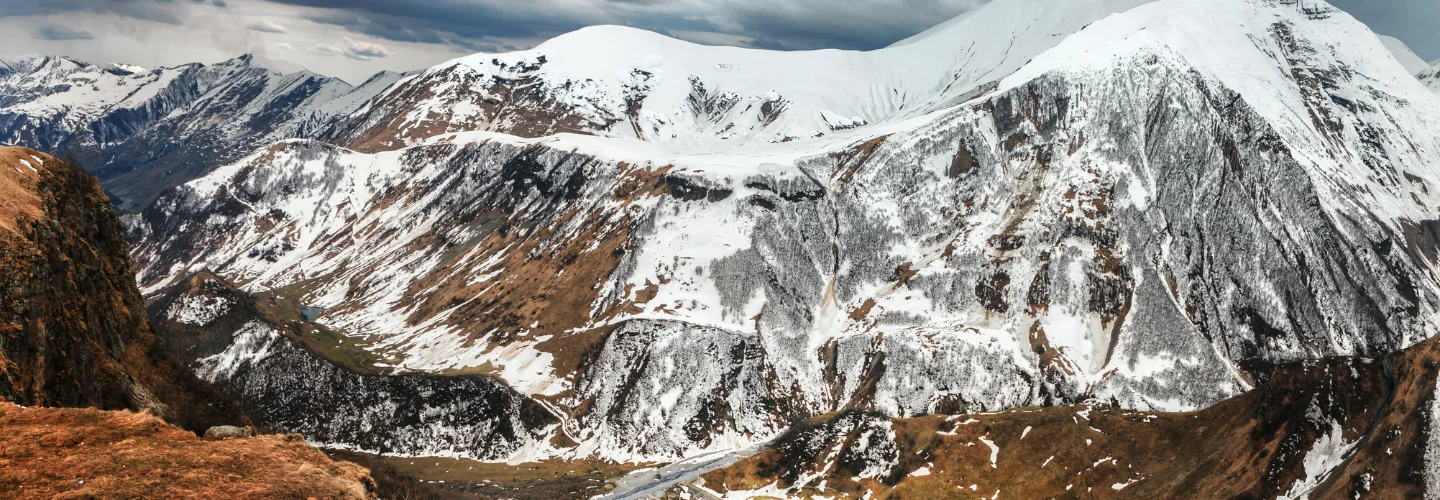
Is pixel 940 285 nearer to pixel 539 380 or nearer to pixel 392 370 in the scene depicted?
pixel 539 380

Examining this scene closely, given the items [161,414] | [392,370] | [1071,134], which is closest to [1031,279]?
[1071,134]

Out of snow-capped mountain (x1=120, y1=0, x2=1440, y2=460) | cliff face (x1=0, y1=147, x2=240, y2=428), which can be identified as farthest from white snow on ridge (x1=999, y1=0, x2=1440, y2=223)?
cliff face (x1=0, y1=147, x2=240, y2=428)

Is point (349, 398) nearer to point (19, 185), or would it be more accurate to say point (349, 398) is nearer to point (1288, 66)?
point (19, 185)

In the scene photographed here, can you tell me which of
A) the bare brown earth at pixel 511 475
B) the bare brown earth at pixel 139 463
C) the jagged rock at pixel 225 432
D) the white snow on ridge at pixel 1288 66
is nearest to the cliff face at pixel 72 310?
the bare brown earth at pixel 139 463

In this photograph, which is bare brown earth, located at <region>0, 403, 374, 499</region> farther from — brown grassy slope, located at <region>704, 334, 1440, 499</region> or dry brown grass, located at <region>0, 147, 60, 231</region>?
brown grassy slope, located at <region>704, 334, 1440, 499</region>

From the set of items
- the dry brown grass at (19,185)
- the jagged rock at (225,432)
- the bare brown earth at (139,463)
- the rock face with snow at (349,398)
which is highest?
the dry brown grass at (19,185)

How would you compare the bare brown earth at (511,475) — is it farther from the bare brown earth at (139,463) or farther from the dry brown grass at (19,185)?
the bare brown earth at (139,463)
